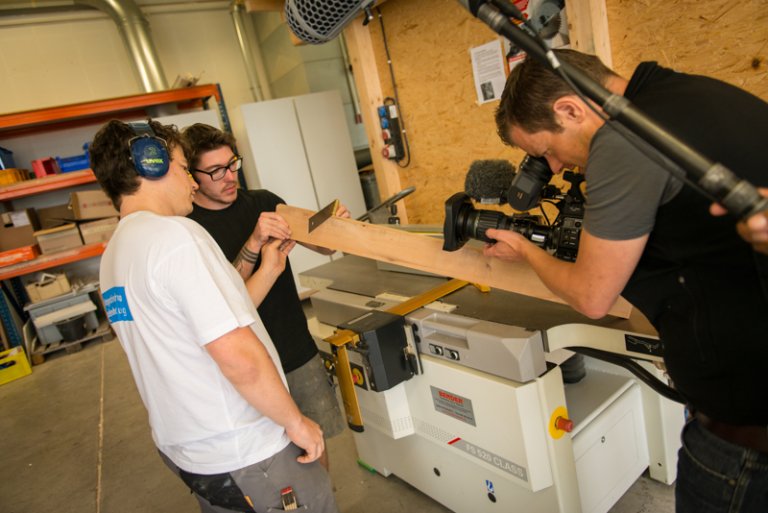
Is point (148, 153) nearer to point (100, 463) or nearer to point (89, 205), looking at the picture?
point (100, 463)

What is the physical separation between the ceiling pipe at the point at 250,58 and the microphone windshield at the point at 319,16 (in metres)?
4.98

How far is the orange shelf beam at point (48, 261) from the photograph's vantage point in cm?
430

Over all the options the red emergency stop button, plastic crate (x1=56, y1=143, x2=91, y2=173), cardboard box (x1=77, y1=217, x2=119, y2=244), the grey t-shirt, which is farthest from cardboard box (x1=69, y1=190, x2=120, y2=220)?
the grey t-shirt

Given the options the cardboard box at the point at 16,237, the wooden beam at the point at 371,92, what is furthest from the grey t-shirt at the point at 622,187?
the cardboard box at the point at 16,237

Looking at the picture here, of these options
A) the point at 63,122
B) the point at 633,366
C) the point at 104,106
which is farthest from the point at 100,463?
the point at 63,122

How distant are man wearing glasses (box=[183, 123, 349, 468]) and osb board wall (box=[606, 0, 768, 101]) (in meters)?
1.44

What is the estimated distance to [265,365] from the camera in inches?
40.9

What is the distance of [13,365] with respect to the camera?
4.24 meters

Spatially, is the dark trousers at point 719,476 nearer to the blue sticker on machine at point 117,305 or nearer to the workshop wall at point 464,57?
the blue sticker on machine at point 117,305

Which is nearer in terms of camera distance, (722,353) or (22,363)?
(722,353)

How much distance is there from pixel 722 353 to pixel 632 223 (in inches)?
10.5

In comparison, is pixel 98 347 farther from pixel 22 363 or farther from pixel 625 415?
pixel 625 415

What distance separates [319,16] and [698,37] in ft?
5.50

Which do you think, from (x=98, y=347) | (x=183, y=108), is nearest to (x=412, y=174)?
(x=183, y=108)
